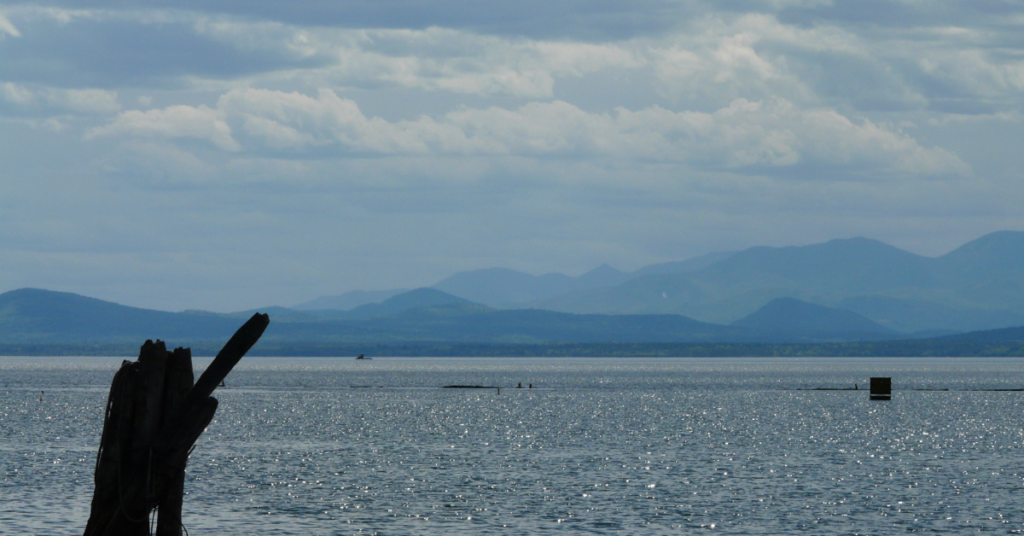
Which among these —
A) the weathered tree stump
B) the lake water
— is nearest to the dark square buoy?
the lake water

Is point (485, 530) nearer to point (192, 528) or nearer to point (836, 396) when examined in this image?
point (192, 528)

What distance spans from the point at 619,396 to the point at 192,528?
155 metres

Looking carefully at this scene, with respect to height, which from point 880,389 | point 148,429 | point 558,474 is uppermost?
point 148,429

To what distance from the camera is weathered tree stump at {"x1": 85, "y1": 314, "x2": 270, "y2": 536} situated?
27.4 meters

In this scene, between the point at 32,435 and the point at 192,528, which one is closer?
the point at 192,528

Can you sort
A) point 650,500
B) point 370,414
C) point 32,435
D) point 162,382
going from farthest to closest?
point 370,414
point 32,435
point 650,500
point 162,382

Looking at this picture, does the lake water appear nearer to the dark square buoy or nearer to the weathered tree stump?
the weathered tree stump

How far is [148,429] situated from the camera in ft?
90.0

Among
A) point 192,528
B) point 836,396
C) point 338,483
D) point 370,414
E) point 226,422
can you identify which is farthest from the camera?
point 836,396

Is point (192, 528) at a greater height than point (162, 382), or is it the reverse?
point (162, 382)

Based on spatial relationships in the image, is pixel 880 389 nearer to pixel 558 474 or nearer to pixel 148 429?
pixel 558 474

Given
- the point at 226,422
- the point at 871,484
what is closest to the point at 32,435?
the point at 226,422

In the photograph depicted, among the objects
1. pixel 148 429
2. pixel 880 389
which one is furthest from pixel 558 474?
pixel 880 389

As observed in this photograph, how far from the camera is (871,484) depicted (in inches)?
2518
